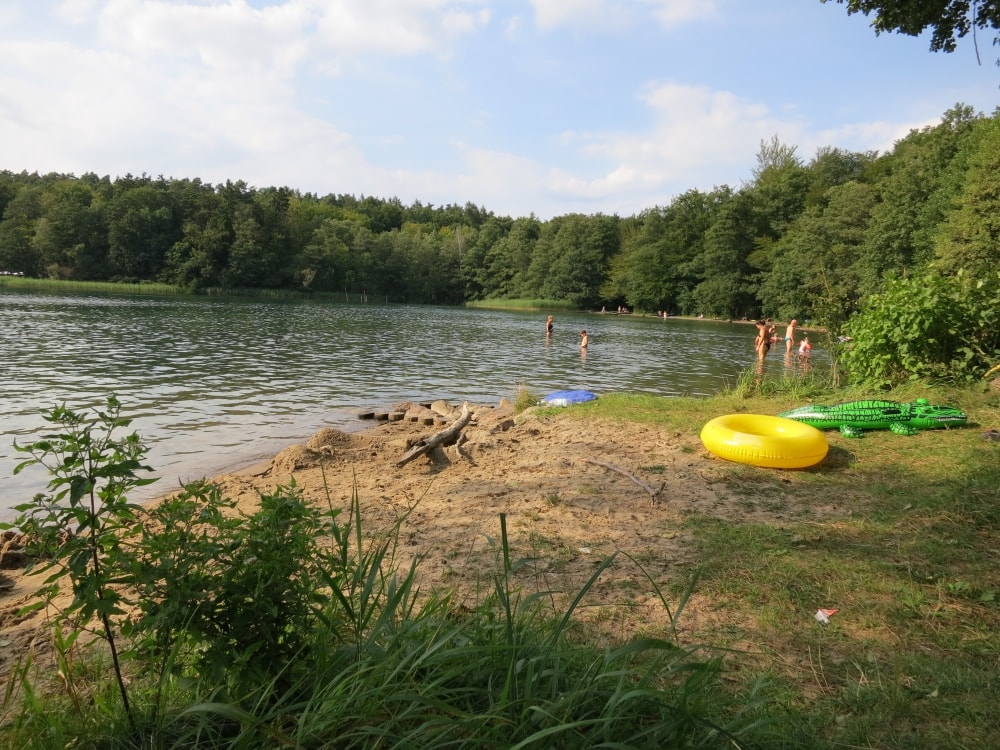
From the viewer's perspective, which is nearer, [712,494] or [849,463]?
[712,494]

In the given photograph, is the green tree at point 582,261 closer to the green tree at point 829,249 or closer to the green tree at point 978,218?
the green tree at point 829,249

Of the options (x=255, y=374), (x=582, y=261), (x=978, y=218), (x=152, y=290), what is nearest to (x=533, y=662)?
(x=255, y=374)

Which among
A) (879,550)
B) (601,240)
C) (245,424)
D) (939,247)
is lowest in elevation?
(245,424)

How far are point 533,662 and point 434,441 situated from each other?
235 inches

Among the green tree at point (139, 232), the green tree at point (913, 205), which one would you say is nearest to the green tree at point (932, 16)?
the green tree at point (913, 205)

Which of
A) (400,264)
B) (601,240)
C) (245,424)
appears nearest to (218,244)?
(400,264)

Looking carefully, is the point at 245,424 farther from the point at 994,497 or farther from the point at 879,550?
the point at 994,497

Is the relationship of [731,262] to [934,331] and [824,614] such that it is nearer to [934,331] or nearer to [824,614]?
[934,331]

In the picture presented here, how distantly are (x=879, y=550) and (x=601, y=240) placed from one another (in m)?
79.1

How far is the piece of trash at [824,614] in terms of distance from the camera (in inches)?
129

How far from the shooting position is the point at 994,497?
489 centimetres

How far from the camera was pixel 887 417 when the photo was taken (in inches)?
289

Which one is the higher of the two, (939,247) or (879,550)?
(939,247)

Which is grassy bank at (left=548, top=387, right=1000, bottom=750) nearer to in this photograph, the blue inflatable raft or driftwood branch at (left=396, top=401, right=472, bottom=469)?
driftwood branch at (left=396, top=401, right=472, bottom=469)
